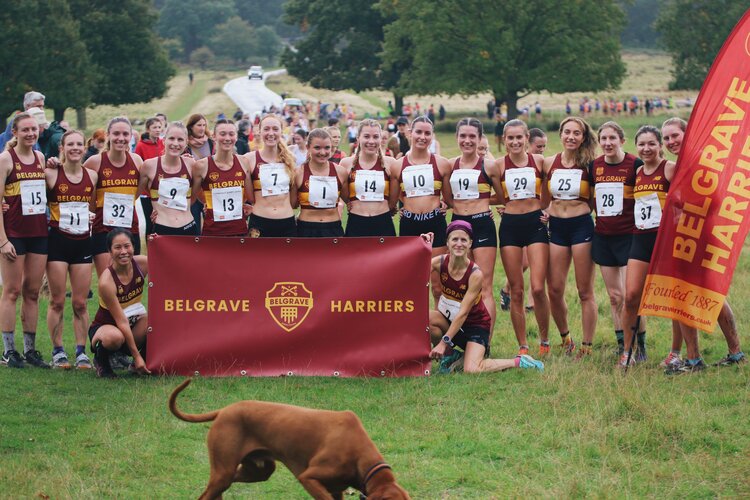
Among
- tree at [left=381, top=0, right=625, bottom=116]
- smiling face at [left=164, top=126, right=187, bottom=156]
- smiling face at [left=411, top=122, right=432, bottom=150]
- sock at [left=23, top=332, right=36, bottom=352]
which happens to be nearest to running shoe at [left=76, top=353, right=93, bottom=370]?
Answer: sock at [left=23, top=332, right=36, bottom=352]

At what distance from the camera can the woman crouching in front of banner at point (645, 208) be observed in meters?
9.71

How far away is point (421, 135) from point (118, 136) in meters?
2.95

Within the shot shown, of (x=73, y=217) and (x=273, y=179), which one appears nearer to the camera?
(x=73, y=217)

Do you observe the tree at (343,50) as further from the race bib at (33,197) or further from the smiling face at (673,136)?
the race bib at (33,197)

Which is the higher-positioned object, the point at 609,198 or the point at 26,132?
the point at 26,132

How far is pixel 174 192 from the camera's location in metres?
10.5

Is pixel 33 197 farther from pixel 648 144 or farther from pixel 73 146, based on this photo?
pixel 648 144

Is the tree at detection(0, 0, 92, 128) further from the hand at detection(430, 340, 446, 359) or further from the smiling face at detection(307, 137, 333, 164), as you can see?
the hand at detection(430, 340, 446, 359)

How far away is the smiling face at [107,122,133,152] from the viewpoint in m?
10.2

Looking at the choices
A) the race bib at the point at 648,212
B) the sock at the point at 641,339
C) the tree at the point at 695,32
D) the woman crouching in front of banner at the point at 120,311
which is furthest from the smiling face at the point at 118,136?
the tree at the point at 695,32

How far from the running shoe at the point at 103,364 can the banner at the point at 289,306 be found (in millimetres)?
484

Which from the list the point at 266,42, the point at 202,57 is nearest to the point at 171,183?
the point at 202,57

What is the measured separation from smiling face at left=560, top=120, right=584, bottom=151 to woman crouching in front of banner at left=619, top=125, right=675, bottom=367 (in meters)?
0.64

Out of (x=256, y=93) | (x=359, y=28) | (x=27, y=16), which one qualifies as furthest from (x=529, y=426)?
(x=256, y=93)
